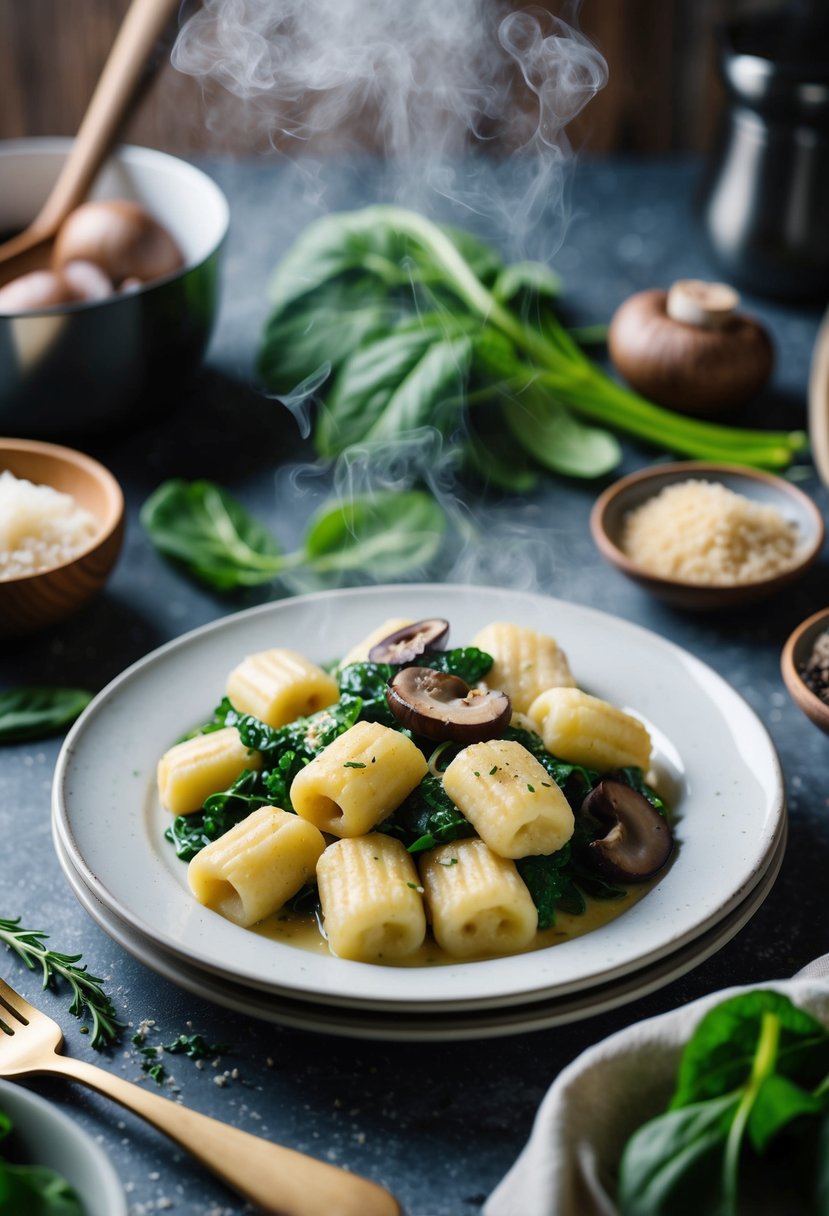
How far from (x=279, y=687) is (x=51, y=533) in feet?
1.91

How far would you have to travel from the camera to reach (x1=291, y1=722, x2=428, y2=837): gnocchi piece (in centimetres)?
144

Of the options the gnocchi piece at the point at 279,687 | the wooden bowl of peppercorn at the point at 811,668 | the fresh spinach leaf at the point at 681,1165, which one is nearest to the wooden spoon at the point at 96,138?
the gnocchi piece at the point at 279,687

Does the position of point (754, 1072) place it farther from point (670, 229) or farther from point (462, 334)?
point (670, 229)

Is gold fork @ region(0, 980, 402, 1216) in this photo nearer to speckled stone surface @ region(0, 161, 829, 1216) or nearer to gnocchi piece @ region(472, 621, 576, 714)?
speckled stone surface @ region(0, 161, 829, 1216)

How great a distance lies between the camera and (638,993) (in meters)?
1.29

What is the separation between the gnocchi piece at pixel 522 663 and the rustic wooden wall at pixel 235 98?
2.95m

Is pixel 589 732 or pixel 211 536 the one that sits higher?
pixel 589 732

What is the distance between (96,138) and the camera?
2.54m

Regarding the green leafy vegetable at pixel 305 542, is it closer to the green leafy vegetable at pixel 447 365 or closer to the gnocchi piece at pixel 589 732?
the green leafy vegetable at pixel 447 365

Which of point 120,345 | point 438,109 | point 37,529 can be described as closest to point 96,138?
point 120,345

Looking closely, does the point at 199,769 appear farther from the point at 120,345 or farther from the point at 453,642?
the point at 120,345

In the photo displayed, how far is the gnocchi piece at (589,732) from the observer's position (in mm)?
1581

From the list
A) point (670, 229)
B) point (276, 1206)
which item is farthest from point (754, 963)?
point (670, 229)

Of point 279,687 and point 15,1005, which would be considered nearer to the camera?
point 15,1005
